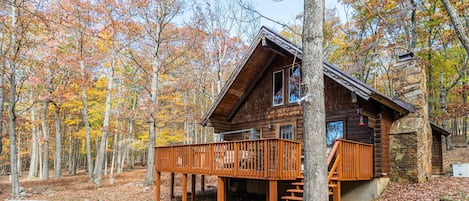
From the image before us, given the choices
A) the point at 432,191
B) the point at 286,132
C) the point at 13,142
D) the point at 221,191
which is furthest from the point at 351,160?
the point at 13,142

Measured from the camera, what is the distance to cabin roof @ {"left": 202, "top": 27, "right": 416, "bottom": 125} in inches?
367

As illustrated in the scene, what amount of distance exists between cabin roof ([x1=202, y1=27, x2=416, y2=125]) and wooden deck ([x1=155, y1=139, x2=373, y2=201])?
1.57m

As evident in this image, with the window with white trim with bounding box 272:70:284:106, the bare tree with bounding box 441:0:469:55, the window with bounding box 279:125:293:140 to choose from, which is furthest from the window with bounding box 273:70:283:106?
the bare tree with bounding box 441:0:469:55

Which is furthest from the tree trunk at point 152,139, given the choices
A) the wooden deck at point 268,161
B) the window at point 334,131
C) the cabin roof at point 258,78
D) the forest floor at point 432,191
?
the forest floor at point 432,191

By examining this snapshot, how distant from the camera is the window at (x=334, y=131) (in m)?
10.6

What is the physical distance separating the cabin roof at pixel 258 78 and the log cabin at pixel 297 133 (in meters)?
0.04

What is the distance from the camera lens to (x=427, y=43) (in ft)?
63.6

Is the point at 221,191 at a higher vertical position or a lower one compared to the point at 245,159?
lower

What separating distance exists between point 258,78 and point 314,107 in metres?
7.78

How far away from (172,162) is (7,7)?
998 centimetres

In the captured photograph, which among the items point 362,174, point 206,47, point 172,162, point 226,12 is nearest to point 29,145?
point 206,47

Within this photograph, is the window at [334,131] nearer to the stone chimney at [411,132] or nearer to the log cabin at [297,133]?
the log cabin at [297,133]

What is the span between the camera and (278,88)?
1261cm

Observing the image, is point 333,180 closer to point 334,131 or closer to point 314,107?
point 334,131
